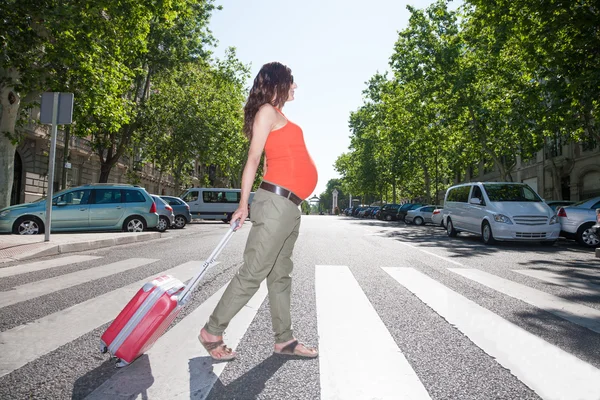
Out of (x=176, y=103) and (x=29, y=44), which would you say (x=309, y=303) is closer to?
(x=29, y=44)

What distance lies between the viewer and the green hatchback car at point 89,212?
12477mm

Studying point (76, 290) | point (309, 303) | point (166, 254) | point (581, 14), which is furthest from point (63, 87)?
point (581, 14)

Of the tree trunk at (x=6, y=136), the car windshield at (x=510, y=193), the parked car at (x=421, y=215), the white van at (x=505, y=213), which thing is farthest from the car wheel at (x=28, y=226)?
the parked car at (x=421, y=215)

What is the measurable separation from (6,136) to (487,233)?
13.8m

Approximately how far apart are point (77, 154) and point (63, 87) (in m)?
17.3

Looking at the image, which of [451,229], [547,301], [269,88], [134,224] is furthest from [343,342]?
[451,229]

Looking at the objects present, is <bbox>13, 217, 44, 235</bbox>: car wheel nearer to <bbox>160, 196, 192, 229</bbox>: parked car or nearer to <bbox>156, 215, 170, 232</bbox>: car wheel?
<bbox>156, 215, 170, 232</bbox>: car wheel

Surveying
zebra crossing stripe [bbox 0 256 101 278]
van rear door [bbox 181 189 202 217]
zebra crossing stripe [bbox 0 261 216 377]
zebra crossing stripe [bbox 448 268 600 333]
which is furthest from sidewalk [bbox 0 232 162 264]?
van rear door [bbox 181 189 202 217]

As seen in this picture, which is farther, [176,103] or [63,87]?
[176,103]

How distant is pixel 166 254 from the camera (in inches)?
348

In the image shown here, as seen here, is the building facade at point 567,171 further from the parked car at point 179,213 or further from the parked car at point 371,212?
the parked car at point 371,212

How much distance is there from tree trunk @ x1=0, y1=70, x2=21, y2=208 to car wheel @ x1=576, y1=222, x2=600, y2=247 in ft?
53.1

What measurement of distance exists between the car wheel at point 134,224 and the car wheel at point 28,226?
225cm

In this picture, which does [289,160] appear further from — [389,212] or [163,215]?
[389,212]
